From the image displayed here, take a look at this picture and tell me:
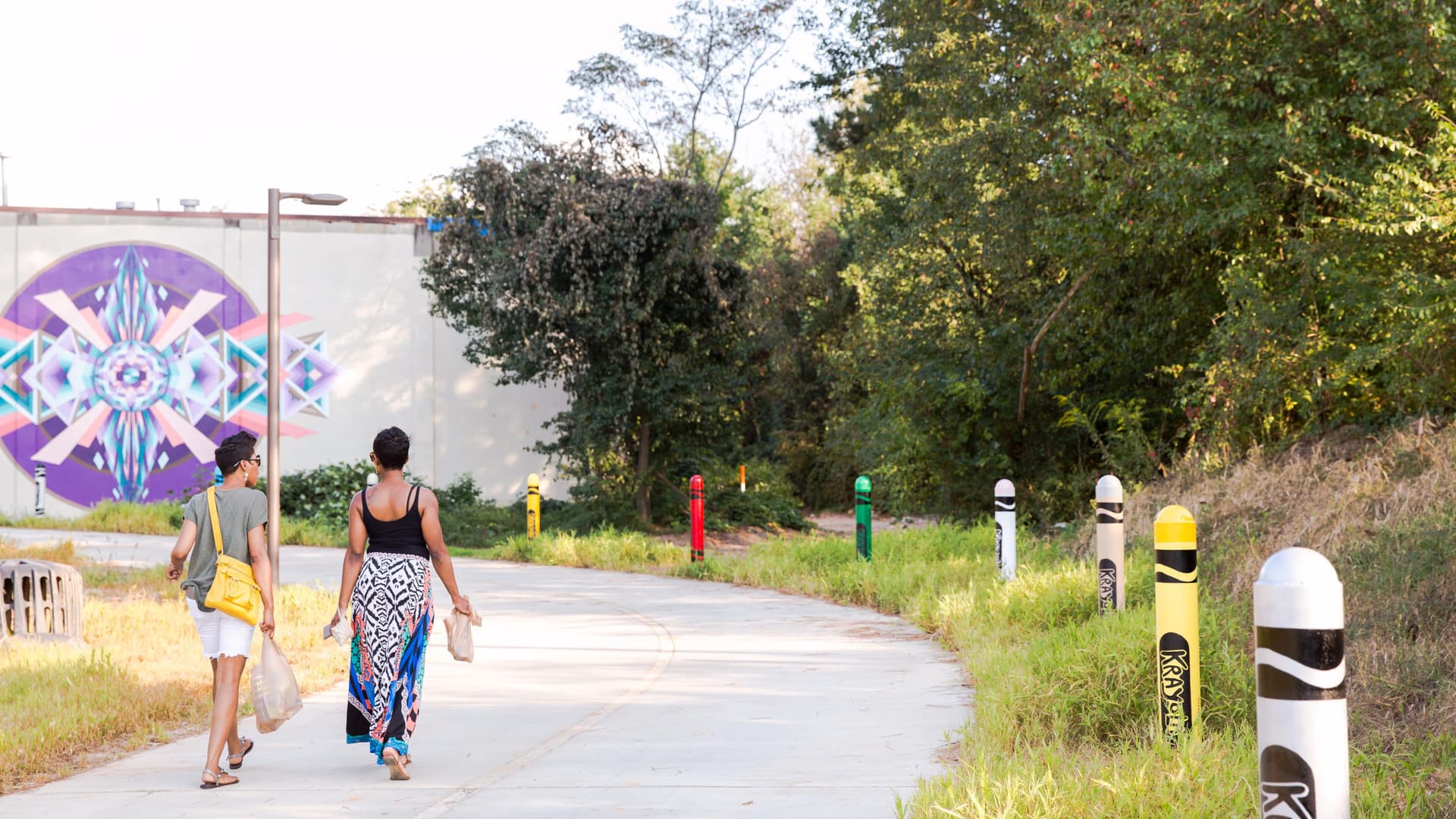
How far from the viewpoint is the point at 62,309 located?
28.5 metres

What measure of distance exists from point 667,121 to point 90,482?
1462 cm

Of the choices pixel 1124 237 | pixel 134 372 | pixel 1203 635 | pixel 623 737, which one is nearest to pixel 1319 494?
pixel 1203 635

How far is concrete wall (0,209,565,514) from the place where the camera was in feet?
93.2

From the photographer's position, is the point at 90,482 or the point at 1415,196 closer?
the point at 1415,196

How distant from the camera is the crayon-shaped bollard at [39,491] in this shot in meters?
27.8

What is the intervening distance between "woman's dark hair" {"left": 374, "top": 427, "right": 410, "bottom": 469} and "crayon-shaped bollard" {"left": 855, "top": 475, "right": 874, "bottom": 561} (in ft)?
27.0

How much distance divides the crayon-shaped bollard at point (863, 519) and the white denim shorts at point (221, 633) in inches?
345

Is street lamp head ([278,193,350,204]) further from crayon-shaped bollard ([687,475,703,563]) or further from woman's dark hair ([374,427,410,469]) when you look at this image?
woman's dark hair ([374,427,410,469])

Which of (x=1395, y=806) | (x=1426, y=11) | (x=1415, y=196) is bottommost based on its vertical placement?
(x=1395, y=806)

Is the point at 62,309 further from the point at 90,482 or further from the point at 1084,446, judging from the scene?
the point at 1084,446

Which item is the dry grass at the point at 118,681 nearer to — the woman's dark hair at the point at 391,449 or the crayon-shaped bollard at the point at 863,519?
the woman's dark hair at the point at 391,449

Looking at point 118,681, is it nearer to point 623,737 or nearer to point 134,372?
point 623,737

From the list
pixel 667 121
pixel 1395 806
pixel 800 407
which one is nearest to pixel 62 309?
pixel 667 121

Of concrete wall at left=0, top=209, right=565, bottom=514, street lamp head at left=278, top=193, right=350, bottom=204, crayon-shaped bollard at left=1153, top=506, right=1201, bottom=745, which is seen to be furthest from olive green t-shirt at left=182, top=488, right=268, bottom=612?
concrete wall at left=0, top=209, right=565, bottom=514
